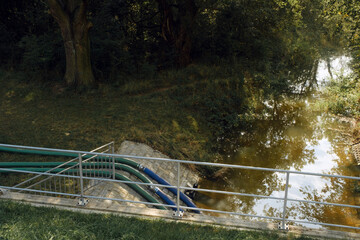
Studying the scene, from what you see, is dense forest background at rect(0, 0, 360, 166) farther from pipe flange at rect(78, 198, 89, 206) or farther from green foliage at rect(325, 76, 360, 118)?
pipe flange at rect(78, 198, 89, 206)

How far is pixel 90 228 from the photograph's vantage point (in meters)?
5.38

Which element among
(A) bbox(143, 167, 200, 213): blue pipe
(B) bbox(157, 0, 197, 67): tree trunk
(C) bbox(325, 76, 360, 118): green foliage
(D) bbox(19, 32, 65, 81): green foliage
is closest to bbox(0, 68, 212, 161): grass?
(D) bbox(19, 32, 65, 81): green foliage

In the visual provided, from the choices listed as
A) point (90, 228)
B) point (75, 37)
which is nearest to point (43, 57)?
point (75, 37)

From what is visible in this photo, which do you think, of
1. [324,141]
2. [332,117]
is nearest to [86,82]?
[324,141]

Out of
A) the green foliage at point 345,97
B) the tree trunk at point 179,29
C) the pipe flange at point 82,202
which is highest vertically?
the tree trunk at point 179,29

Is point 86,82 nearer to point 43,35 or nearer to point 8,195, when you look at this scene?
point 43,35

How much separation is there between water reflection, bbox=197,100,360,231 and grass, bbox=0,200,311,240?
5.88 meters

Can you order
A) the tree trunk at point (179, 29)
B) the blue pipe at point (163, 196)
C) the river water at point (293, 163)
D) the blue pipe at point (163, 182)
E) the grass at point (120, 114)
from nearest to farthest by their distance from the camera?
1. the blue pipe at point (163, 196)
2. the blue pipe at point (163, 182)
3. the river water at point (293, 163)
4. the grass at point (120, 114)
5. the tree trunk at point (179, 29)

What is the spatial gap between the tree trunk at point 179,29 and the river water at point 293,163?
23.2ft

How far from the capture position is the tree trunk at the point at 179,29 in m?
21.7

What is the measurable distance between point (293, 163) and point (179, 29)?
12642mm

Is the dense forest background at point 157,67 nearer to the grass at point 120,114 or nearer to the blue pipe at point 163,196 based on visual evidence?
the grass at point 120,114

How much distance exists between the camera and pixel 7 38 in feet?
71.0

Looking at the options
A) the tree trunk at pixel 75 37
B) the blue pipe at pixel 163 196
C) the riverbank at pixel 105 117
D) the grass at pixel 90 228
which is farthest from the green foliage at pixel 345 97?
the grass at pixel 90 228
